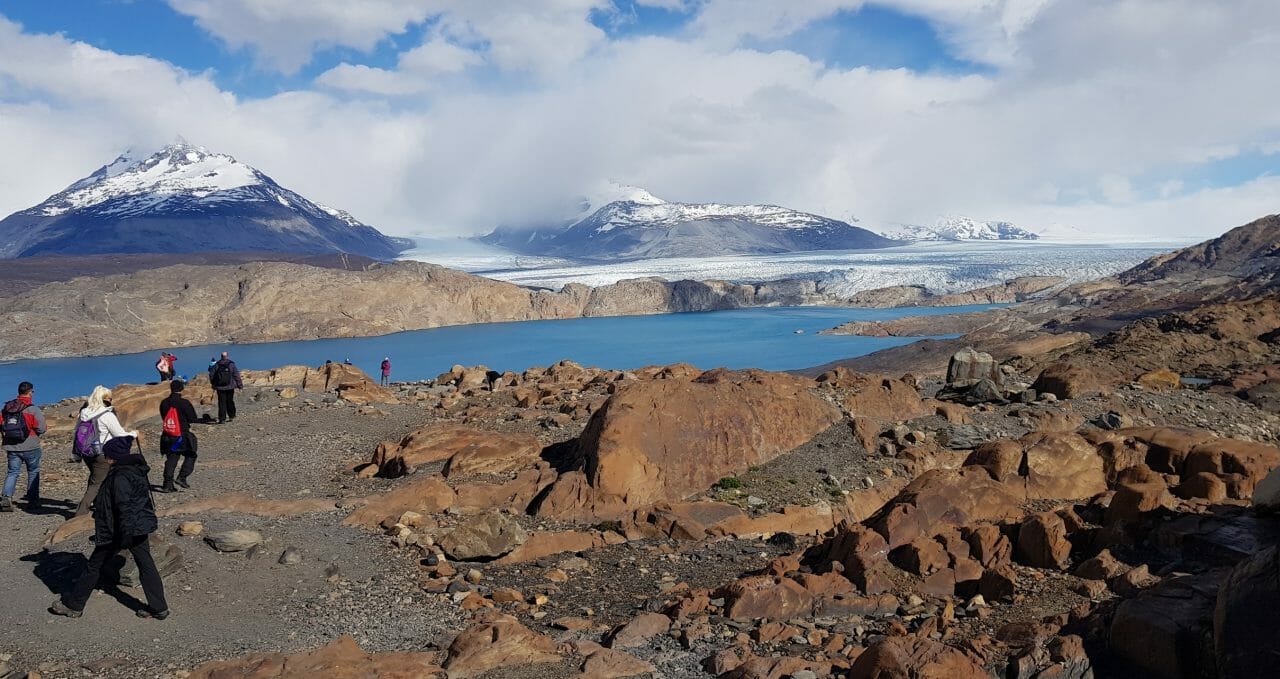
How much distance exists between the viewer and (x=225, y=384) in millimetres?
13680

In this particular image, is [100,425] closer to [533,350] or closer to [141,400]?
[141,400]

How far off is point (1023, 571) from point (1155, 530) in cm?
93

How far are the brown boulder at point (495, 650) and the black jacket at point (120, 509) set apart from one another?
238 cm

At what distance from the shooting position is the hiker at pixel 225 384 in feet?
44.6

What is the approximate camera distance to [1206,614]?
414 centimetres

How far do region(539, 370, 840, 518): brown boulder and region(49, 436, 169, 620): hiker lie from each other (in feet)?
13.6

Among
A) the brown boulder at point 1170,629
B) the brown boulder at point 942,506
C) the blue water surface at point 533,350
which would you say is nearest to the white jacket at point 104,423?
the brown boulder at point 942,506

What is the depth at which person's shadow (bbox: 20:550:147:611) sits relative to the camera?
241 inches

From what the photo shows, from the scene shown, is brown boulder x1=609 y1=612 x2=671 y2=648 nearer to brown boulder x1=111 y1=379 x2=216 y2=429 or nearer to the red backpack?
the red backpack

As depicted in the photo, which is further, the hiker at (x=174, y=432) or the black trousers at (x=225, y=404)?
the black trousers at (x=225, y=404)

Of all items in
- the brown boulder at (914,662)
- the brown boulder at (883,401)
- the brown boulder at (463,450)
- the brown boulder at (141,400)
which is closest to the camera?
the brown boulder at (914,662)

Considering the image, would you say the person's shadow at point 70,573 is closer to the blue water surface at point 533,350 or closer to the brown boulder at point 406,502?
the brown boulder at point 406,502

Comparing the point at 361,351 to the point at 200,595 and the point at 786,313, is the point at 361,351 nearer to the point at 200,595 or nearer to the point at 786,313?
the point at 786,313

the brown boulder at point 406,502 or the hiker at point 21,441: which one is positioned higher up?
the hiker at point 21,441
